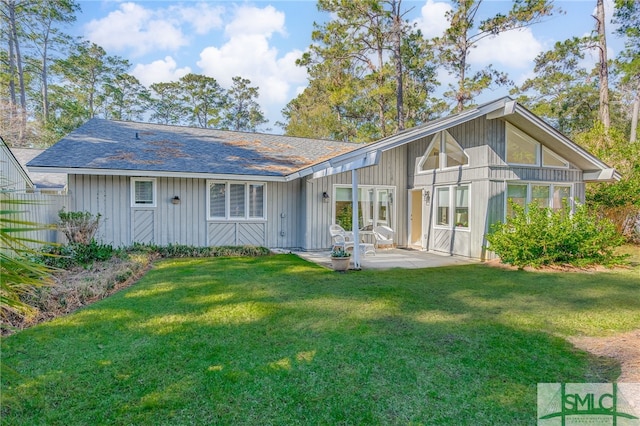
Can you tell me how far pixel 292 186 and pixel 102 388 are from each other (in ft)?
28.8

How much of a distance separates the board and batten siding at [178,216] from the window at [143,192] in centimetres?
10

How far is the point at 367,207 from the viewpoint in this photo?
11.6 m

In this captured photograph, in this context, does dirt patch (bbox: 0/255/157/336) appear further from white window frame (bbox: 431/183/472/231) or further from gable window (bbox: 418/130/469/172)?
gable window (bbox: 418/130/469/172)

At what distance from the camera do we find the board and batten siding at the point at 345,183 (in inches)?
431

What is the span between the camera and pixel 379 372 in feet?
11.0

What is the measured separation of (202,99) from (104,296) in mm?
30828

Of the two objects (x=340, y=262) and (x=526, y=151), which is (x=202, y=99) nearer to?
(x=526, y=151)

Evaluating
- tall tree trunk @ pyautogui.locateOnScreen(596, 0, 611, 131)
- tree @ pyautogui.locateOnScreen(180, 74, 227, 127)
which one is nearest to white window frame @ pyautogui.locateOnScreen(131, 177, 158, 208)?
tall tree trunk @ pyautogui.locateOnScreen(596, 0, 611, 131)

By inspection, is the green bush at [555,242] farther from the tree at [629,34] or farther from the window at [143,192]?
the tree at [629,34]

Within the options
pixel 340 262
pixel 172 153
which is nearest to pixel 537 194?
pixel 340 262

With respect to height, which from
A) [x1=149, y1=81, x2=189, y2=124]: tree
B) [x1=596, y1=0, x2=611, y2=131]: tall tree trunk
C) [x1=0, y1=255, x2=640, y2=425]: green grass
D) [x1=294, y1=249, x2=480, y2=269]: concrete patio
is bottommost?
[x1=0, y1=255, x2=640, y2=425]: green grass

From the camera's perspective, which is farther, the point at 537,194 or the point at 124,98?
the point at 124,98

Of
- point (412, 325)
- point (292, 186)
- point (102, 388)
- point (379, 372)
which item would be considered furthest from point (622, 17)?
point (102, 388)

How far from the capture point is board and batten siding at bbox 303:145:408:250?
10938 millimetres
